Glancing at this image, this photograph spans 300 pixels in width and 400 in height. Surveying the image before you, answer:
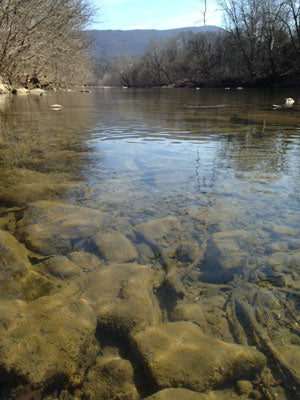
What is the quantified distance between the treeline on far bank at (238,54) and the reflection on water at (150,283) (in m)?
27.2

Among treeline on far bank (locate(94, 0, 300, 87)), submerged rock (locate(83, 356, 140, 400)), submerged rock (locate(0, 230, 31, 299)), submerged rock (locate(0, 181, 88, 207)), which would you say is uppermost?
treeline on far bank (locate(94, 0, 300, 87))

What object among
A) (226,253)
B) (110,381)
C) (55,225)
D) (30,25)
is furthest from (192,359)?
(30,25)

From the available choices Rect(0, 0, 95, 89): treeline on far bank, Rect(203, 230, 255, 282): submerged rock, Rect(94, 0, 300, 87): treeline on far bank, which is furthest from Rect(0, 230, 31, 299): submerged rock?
Rect(94, 0, 300, 87): treeline on far bank

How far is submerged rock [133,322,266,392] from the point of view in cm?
87

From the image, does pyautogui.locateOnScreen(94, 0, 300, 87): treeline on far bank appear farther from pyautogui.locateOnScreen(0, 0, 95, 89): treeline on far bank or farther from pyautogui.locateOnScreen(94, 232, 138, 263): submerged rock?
pyautogui.locateOnScreen(94, 232, 138, 263): submerged rock

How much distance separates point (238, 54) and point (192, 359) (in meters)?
41.3

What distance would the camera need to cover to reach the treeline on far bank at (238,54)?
26719mm

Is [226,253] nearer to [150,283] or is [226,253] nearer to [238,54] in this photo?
[150,283]

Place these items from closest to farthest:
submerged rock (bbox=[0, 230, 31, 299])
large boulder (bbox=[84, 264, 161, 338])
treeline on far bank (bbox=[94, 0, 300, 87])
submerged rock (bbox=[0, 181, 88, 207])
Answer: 1. large boulder (bbox=[84, 264, 161, 338])
2. submerged rock (bbox=[0, 230, 31, 299])
3. submerged rock (bbox=[0, 181, 88, 207])
4. treeline on far bank (bbox=[94, 0, 300, 87])

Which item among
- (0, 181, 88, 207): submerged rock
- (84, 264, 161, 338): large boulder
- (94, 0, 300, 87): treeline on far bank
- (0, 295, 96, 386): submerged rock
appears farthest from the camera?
(94, 0, 300, 87): treeline on far bank

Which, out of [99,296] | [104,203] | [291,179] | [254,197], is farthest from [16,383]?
[291,179]

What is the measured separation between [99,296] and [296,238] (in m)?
1.18

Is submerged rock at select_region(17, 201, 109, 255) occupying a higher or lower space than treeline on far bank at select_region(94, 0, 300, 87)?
Result: lower

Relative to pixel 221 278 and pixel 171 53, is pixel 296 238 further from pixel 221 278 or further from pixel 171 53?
pixel 171 53
